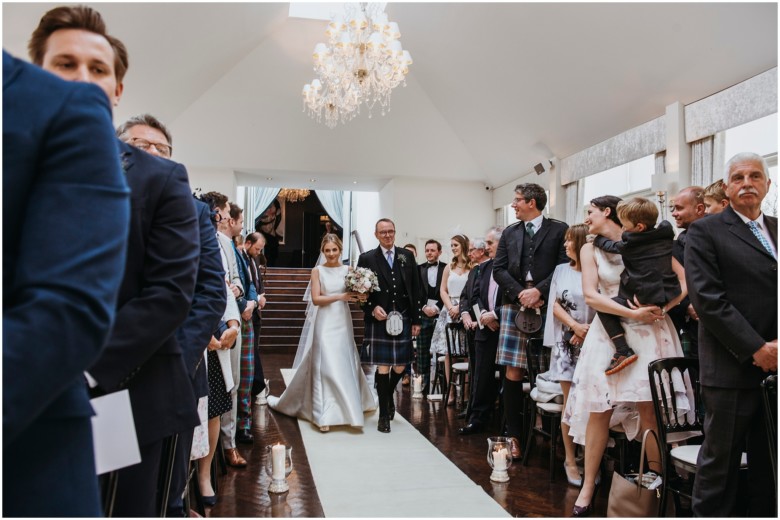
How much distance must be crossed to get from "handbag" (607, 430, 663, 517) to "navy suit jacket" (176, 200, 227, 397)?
181 cm

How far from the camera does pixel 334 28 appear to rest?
277 inches

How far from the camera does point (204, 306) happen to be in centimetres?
166

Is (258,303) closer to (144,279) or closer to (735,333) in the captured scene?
(735,333)

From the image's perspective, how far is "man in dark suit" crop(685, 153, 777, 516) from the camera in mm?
2352

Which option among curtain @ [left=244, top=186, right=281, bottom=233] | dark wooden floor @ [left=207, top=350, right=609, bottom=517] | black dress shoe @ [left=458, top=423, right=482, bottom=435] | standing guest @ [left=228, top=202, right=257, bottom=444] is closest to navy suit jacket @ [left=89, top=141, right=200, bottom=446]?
dark wooden floor @ [left=207, top=350, right=609, bottom=517]

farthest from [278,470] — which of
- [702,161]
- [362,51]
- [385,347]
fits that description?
[702,161]

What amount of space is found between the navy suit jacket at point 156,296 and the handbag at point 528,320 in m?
3.21

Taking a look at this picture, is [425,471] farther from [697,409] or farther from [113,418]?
[113,418]

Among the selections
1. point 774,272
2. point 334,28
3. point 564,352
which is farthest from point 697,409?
point 334,28

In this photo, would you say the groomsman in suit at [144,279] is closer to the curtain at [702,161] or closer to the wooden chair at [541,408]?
the wooden chair at [541,408]

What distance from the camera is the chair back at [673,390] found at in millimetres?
2668

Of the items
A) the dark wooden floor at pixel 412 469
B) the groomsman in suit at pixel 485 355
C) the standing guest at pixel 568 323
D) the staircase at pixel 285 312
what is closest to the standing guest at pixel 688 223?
the standing guest at pixel 568 323

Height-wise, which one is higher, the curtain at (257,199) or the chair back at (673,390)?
the curtain at (257,199)

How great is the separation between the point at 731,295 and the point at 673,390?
1.98 feet
